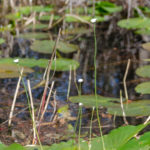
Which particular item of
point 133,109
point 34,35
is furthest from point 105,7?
point 133,109

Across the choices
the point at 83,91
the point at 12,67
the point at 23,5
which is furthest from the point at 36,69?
the point at 23,5

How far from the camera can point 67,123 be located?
6.00 ft

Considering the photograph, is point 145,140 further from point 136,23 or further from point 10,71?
point 136,23

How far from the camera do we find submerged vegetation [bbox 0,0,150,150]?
1305 mm

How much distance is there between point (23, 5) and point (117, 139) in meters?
4.41

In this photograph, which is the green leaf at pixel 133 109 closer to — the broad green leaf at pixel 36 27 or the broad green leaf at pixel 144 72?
the broad green leaf at pixel 144 72

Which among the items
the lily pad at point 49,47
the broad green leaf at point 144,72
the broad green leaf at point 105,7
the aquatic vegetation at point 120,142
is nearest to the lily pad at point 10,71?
the lily pad at point 49,47

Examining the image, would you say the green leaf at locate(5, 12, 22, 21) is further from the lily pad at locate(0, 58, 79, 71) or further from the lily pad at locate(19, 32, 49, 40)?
the lily pad at locate(0, 58, 79, 71)

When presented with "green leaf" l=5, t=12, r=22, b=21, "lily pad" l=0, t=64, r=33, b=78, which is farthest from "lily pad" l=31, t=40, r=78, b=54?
"green leaf" l=5, t=12, r=22, b=21

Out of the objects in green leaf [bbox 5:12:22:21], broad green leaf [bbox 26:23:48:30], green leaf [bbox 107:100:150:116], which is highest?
green leaf [bbox 107:100:150:116]

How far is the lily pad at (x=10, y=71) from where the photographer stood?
8.01ft

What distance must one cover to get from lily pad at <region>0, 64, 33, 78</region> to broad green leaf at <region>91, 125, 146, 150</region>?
1347 mm

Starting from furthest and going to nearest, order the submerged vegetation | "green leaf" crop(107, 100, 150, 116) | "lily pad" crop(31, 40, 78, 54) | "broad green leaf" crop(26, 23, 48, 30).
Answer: "broad green leaf" crop(26, 23, 48, 30) < "lily pad" crop(31, 40, 78, 54) < "green leaf" crop(107, 100, 150, 116) < the submerged vegetation

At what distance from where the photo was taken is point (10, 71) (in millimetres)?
2506
